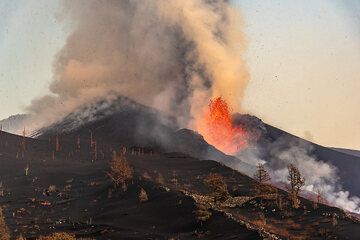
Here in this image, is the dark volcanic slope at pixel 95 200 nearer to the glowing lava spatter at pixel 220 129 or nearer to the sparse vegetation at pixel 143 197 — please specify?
the sparse vegetation at pixel 143 197

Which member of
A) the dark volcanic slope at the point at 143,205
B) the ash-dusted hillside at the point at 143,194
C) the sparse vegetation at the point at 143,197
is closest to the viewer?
the dark volcanic slope at the point at 143,205

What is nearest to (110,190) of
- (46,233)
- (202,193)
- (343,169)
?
(202,193)

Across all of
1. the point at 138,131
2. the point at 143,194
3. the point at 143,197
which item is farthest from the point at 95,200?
the point at 138,131

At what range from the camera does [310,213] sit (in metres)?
66.7

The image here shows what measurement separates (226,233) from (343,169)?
135 metres

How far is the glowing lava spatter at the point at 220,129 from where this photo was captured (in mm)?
174875

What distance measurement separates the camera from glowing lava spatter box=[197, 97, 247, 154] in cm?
17488

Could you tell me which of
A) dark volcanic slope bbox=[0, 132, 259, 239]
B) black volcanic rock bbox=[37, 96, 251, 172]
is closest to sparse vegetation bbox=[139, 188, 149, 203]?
dark volcanic slope bbox=[0, 132, 259, 239]

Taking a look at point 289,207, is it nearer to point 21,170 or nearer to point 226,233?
point 226,233

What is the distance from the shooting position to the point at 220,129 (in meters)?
178

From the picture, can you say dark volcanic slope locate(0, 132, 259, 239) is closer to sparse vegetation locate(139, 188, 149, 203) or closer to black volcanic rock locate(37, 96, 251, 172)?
sparse vegetation locate(139, 188, 149, 203)

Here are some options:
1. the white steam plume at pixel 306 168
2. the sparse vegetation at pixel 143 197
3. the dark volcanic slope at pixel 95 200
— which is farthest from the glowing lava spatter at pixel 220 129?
the sparse vegetation at pixel 143 197

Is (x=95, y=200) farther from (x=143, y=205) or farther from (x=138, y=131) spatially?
(x=138, y=131)

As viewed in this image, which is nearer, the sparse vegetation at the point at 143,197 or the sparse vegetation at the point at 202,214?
the sparse vegetation at the point at 202,214
